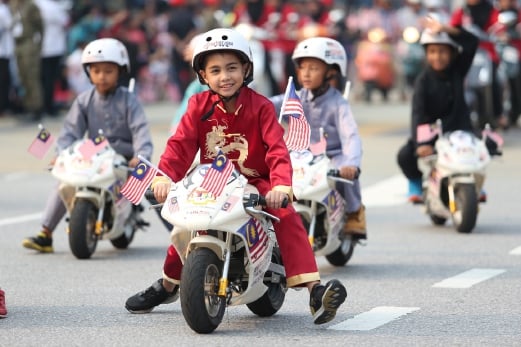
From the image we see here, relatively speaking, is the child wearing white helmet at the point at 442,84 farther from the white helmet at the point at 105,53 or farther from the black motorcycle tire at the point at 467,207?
the white helmet at the point at 105,53

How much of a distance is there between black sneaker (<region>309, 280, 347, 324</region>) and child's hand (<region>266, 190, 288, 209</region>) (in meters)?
0.51

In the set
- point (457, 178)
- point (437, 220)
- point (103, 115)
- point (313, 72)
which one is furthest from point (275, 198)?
point (437, 220)

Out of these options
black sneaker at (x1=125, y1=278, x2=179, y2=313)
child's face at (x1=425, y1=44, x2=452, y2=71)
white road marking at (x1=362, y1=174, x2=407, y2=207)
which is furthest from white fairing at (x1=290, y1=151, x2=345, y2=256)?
white road marking at (x1=362, y1=174, x2=407, y2=207)

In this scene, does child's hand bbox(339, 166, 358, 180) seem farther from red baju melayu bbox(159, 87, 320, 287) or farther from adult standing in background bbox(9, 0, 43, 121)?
adult standing in background bbox(9, 0, 43, 121)

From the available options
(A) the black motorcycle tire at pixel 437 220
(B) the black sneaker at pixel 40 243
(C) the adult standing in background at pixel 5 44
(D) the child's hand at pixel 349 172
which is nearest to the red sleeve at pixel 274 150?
(D) the child's hand at pixel 349 172

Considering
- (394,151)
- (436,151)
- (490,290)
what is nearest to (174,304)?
(490,290)

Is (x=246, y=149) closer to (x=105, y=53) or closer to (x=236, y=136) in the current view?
(x=236, y=136)

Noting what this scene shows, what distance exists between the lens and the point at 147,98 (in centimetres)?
3372

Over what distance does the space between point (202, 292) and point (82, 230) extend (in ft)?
12.5

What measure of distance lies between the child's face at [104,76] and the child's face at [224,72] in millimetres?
3851

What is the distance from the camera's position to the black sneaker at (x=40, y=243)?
11.9 meters

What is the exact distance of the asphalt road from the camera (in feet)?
26.2

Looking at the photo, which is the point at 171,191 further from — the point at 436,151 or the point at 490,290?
the point at 436,151

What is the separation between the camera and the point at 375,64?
32.7m
